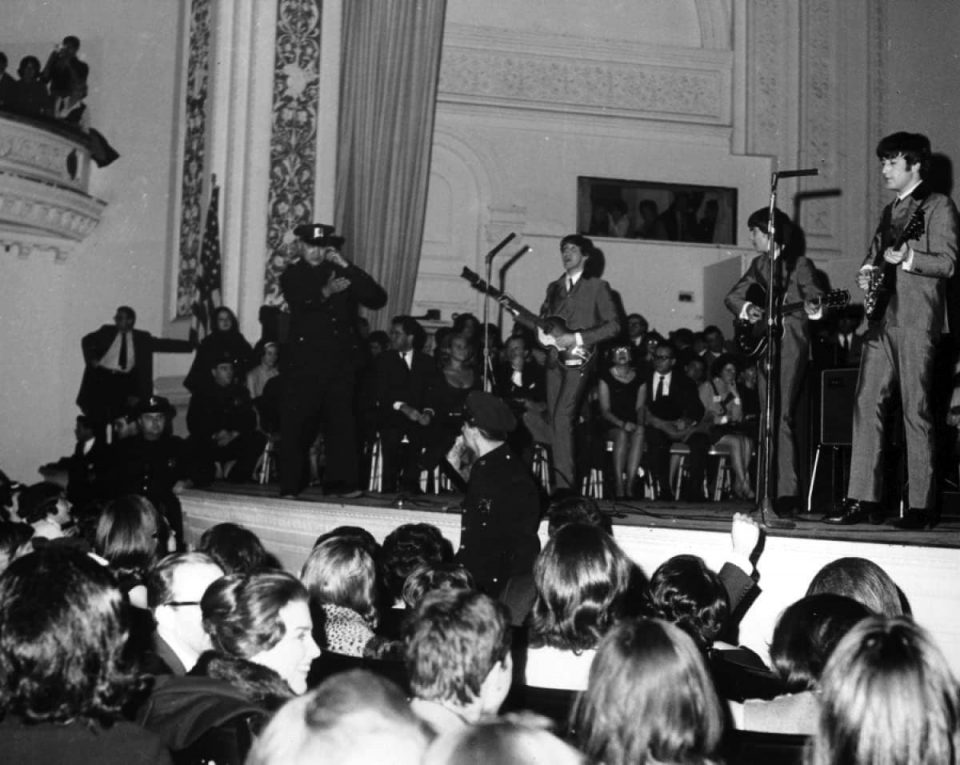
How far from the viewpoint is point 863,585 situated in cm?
309

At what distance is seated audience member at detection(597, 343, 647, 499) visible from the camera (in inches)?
358

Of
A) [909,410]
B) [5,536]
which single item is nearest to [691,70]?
[909,410]

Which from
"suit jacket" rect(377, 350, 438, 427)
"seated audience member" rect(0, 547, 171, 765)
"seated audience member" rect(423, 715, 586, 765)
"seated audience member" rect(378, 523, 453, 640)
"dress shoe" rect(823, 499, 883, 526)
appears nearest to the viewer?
"seated audience member" rect(423, 715, 586, 765)

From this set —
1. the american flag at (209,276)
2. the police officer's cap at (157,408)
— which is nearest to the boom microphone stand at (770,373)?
the police officer's cap at (157,408)

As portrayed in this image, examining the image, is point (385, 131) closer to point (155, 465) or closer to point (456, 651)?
point (155, 465)

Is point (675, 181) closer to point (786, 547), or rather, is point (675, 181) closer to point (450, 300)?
point (450, 300)

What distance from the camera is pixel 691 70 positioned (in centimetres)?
1277

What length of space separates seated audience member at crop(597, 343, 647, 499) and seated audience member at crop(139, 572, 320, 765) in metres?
6.55

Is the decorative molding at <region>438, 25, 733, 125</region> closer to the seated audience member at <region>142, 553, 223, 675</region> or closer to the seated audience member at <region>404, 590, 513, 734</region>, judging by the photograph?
the seated audience member at <region>142, 553, 223, 675</region>

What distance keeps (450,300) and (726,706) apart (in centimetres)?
968

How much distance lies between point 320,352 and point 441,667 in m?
5.04

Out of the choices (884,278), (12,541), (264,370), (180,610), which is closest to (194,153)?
(264,370)

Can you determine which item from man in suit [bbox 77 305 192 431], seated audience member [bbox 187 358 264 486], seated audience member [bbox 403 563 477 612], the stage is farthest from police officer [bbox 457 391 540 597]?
man in suit [bbox 77 305 192 431]

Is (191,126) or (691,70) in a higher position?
(691,70)
